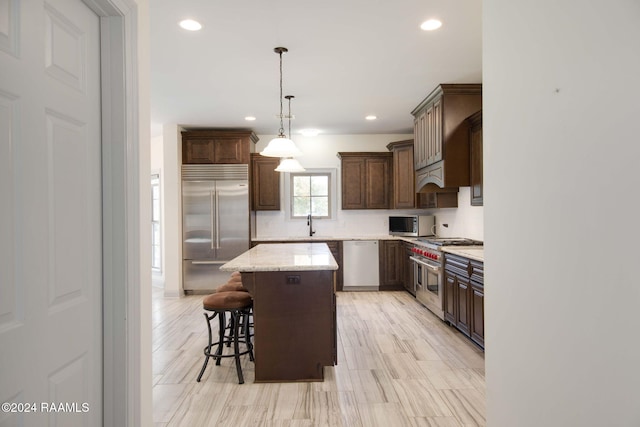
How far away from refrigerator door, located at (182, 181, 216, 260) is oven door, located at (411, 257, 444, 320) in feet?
10.4

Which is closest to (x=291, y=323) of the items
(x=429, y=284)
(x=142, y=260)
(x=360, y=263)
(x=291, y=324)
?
(x=291, y=324)

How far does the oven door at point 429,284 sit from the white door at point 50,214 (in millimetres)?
3718

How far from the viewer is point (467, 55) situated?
3.49 meters

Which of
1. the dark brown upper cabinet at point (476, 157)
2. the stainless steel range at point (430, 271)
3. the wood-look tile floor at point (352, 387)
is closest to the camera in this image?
the wood-look tile floor at point (352, 387)

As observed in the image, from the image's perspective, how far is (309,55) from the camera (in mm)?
3447

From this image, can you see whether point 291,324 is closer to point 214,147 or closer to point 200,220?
point 200,220

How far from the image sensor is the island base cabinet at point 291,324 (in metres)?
2.88

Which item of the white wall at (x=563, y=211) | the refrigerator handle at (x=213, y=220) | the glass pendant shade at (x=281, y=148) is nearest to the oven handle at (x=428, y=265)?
the glass pendant shade at (x=281, y=148)

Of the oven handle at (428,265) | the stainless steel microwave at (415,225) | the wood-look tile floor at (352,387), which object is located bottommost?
the wood-look tile floor at (352,387)

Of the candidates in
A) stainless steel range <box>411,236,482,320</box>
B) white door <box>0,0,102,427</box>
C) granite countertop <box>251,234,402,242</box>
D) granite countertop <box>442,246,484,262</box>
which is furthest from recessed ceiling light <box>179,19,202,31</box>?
granite countertop <box>251,234,402,242</box>

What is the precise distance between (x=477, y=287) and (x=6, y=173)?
3.39 metres

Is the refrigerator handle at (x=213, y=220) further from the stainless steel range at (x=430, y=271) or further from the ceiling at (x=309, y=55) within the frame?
the stainless steel range at (x=430, y=271)

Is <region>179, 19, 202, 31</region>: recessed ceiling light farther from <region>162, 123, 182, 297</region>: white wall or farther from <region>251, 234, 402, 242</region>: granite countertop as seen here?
<region>251, 234, 402, 242</region>: granite countertop

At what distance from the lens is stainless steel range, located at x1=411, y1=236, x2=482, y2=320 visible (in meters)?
4.38
